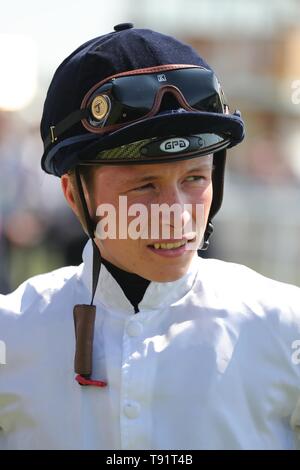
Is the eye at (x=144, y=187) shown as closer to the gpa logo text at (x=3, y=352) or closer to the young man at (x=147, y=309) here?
the young man at (x=147, y=309)

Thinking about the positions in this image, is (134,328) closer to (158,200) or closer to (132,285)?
(132,285)

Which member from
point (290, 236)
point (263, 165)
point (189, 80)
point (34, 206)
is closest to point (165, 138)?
point (189, 80)

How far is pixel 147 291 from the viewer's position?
3.08 metres

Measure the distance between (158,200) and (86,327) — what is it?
446 millimetres

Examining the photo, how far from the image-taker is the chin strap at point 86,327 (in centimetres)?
301

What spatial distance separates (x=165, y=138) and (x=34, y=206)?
9.01 metres

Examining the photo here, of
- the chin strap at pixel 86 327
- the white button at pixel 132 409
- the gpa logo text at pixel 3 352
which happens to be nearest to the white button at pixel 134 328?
the chin strap at pixel 86 327

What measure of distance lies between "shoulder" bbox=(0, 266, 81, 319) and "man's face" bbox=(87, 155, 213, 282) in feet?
0.95

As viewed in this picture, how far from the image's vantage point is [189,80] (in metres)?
2.96

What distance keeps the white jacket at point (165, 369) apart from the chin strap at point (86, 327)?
0.04 meters

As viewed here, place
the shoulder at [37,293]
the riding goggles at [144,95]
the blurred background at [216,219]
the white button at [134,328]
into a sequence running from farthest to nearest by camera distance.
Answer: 1. the blurred background at [216,219]
2. the shoulder at [37,293]
3. the white button at [134,328]
4. the riding goggles at [144,95]

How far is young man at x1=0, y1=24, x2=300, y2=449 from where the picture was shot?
2.94m

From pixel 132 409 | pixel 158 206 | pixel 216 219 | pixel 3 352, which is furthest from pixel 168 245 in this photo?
pixel 216 219
